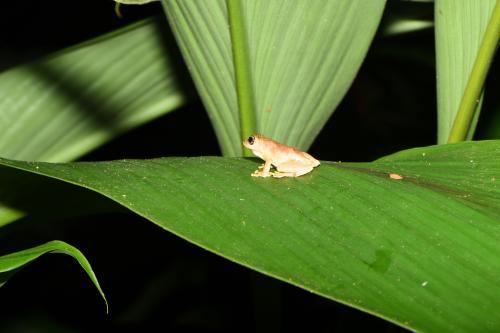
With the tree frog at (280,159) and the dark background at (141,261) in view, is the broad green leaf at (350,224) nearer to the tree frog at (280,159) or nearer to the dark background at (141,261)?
the tree frog at (280,159)

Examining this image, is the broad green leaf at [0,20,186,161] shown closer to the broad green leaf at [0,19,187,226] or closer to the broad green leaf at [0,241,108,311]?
the broad green leaf at [0,19,187,226]

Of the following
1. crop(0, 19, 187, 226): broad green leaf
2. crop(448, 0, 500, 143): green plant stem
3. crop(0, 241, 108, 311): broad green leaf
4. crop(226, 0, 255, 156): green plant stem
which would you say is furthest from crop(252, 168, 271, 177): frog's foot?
crop(0, 19, 187, 226): broad green leaf

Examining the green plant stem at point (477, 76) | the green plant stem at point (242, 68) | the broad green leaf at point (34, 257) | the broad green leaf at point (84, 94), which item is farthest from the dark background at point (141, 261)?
the broad green leaf at point (34, 257)

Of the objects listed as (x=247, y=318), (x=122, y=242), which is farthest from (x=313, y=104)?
(x=122, y=242)

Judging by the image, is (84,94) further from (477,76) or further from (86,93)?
(477,76)

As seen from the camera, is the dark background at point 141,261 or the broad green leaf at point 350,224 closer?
the broad green leaf at point 350,224

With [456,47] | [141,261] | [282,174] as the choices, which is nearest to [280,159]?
[282,174]
